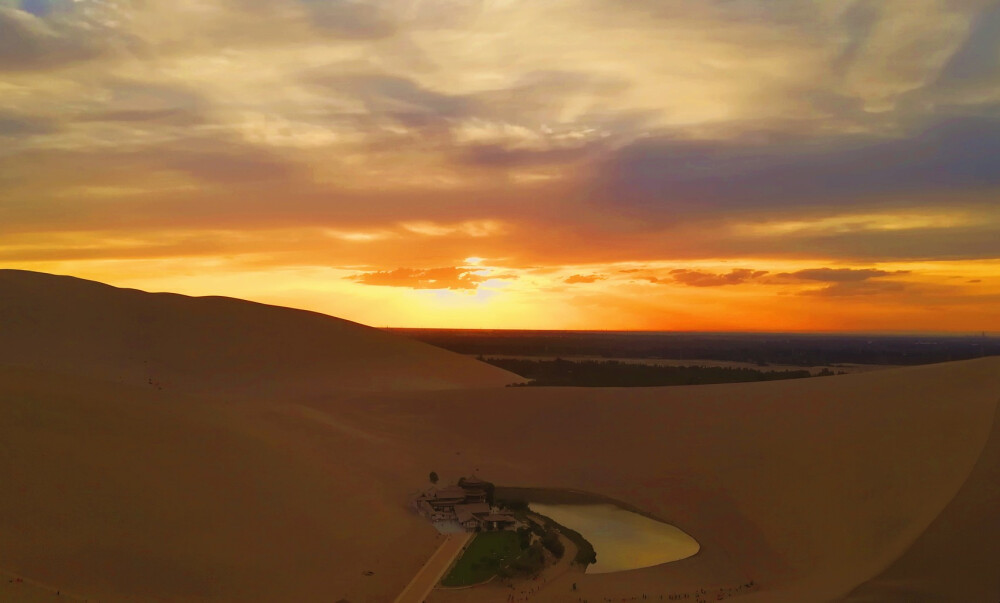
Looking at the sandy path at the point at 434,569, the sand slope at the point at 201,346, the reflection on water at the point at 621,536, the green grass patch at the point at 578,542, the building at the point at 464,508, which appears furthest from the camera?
the sand slope at the point at 201,346

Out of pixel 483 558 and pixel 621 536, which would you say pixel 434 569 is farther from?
pixel 621 536

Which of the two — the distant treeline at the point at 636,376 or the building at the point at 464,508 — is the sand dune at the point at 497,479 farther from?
the distant treeline at the point at 636,376

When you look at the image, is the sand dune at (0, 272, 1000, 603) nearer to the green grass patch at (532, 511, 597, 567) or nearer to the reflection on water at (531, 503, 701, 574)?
the reflection on water at (531, 503, 701, 574)

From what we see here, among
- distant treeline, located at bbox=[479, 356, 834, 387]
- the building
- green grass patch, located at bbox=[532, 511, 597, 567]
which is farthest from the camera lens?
distant treeline, located at bbox=[479, 356, 834, 387]

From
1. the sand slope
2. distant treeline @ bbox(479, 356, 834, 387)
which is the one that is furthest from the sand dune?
distant treeline @ bbox(479, 356, 834, 387)

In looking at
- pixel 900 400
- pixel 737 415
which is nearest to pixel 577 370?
pixel 737 415

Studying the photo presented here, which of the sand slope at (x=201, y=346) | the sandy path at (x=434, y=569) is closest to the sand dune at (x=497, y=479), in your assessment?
the sandy path at (x=434, y=569)
